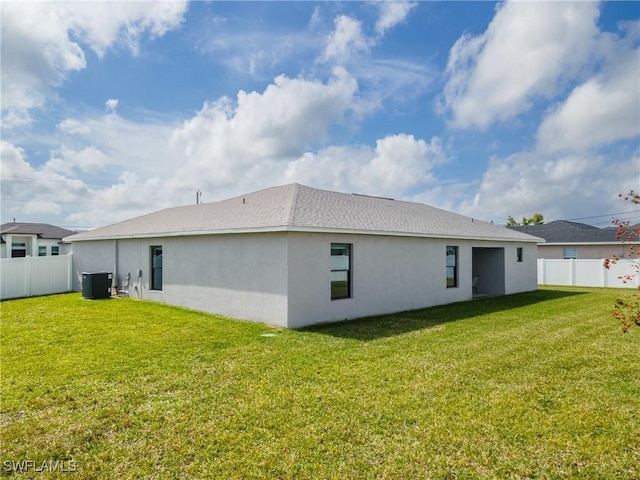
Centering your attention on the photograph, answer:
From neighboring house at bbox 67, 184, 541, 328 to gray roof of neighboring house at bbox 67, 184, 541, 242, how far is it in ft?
0.17

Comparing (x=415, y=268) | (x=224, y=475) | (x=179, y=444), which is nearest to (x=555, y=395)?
(x=224, y=475)

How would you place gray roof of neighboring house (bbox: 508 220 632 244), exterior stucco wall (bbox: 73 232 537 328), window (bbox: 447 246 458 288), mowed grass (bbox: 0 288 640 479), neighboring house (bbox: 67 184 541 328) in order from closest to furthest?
mowed grass (bbox: 0 288 640 479)
exterior stucco wall (bbox: 73 232 537 328)
neighboring house (bbox: 67 184 541 328)
window (bbox: 447 246 458 288)
gray roof of neighboring house (bbox: 508 220 632 244)

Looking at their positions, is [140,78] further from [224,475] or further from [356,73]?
[224,475]

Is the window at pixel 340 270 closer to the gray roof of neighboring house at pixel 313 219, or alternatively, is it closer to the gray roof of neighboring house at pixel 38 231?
the gray roof of neighboring house at pixel 313 219

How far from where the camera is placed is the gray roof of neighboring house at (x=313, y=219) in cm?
1056

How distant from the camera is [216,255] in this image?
11711mm

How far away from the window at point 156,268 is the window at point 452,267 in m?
11.3

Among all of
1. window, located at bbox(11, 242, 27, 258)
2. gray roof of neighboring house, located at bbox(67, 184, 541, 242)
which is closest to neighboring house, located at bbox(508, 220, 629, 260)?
gray roof of neighboring house, located at bbox(67, 184, 541, 242)

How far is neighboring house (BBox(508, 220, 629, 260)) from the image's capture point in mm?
25109

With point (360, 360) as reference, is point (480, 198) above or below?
above

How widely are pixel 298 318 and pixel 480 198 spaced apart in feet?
90.4

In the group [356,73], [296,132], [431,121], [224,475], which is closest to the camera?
[224,475]

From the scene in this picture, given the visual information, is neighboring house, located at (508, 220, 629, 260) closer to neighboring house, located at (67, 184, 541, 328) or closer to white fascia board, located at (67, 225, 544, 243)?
neighboring house, located at (67, 184, 541, 328)

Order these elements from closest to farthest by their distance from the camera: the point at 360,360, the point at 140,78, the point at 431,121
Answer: the point at 360,360 < the point at 140,78 < the point at 431,121
